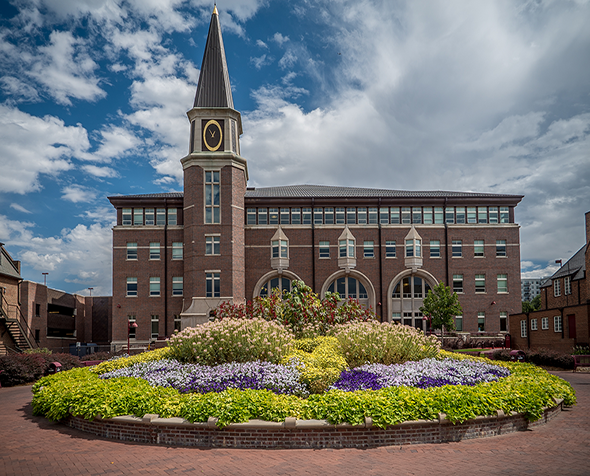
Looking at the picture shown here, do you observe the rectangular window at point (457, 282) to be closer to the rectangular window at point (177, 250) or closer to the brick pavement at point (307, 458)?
the rectangular window at point (177, 250)

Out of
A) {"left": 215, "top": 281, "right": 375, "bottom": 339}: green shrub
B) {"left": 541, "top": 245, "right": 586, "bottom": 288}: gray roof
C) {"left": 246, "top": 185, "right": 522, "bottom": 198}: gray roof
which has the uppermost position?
{"left": 246, "top": 185, "right": 522, "bottom": 198}: gray roof

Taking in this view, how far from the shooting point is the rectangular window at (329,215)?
156ft

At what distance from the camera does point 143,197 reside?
1833 inches

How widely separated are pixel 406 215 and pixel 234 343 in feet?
119

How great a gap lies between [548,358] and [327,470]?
22.6 meters

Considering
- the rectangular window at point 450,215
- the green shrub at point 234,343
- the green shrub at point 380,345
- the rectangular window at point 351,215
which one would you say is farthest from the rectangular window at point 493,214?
the green shrub at point 234,343

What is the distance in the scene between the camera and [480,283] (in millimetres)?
47000

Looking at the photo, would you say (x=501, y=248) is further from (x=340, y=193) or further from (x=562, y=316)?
(x=340, y=193)

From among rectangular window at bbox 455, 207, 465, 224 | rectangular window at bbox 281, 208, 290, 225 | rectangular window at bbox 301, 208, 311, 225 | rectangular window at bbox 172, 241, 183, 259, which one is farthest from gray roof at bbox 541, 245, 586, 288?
rectangular window at bbox 172, 241, 183, 259

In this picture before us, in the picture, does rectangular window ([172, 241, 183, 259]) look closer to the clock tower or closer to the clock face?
the clock tower

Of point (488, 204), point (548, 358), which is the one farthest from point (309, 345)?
point (488, 204)

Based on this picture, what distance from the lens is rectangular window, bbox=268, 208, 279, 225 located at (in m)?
47.2

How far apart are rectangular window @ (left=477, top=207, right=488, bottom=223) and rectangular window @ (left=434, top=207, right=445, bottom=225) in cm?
358

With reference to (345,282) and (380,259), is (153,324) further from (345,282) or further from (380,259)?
(380,259)
